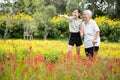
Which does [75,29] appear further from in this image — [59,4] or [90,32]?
[59,4]

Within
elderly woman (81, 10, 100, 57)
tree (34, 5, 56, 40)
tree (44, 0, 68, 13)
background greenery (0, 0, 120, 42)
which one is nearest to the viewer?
elderly woman (81, 10, 100, 57)

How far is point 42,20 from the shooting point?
84.0 ft

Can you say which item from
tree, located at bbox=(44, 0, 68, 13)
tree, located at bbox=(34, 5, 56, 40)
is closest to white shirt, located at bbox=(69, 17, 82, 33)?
tree, located at bbox=(34, 5, 56, 40)

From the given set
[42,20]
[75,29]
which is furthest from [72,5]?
[75,29]

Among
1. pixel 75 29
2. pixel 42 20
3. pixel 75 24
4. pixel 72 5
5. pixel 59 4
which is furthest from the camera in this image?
pixel 59 4

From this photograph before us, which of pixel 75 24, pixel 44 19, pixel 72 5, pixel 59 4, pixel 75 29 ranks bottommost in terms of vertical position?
pixel 59 4

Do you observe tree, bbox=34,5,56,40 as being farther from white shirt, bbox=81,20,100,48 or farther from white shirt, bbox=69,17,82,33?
white shirt, bbox=81,20,100,48

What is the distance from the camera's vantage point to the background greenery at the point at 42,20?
22206 mm

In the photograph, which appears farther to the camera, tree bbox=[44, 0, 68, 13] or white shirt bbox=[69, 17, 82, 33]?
tree bbox=[44, 0, 68, 13]

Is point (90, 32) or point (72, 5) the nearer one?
point (90, 32)

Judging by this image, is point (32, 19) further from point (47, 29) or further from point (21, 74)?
point (21, 74)

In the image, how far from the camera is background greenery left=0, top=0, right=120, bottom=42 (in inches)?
874

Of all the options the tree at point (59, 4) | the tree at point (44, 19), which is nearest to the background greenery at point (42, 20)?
the tree at point (44, 19)

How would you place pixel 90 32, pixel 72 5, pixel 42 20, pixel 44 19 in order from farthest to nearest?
pixel 72 5 < pixel 44 19 < pixel 42 20 < pixel 90 32
